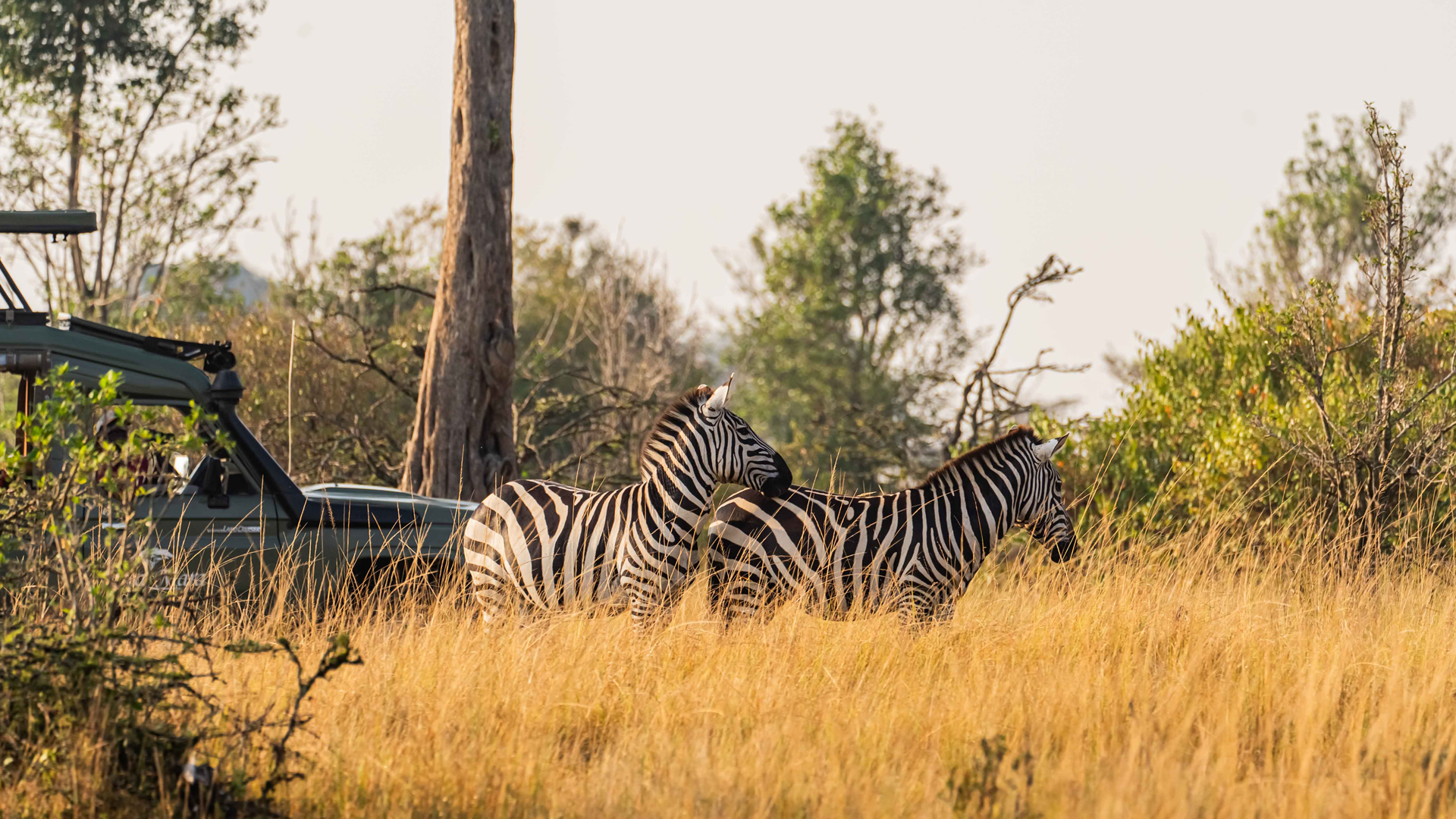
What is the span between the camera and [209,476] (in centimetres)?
596

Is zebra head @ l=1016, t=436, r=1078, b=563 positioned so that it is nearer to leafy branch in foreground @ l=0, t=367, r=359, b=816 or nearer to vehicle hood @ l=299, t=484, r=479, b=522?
vehicle hood @ l=299, t=484, r=479, b=522

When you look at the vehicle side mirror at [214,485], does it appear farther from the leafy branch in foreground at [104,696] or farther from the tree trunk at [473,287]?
the tree trunk at [473,287]

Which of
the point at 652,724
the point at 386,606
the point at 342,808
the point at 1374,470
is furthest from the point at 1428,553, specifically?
the point at 342,808

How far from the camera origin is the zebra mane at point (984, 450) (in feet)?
19.9

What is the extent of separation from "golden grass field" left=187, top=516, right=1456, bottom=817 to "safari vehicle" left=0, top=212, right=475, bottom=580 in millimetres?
374

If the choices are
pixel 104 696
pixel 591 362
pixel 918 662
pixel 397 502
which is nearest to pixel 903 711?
pixel 918 662

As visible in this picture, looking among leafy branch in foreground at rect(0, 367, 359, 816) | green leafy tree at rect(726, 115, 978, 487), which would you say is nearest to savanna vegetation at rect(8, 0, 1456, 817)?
leafy branch in foreground at rect(0, 367, 359, 816)

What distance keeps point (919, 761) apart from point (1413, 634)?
3.40 meters

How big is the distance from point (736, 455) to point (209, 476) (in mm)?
2503

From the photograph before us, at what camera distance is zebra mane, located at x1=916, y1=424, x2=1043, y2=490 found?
6.05 metres

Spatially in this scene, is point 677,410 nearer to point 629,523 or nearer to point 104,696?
point 629,523

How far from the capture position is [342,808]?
3.77 metres

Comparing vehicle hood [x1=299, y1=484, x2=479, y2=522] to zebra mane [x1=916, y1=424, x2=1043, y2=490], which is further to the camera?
vehicle hood [x1=299, y1=484, x2=479, y2=522]

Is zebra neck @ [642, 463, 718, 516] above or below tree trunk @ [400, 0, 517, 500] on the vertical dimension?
below
